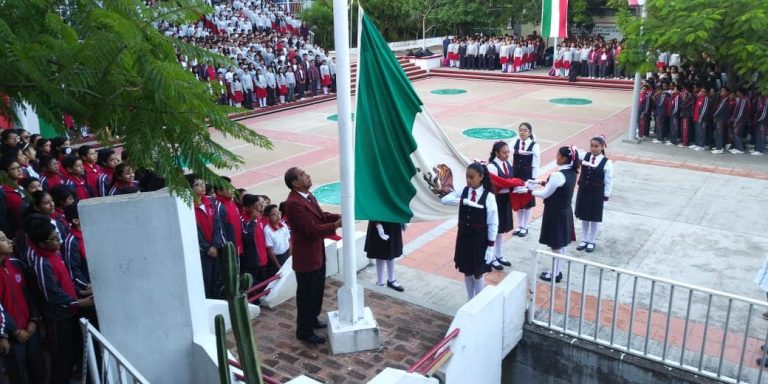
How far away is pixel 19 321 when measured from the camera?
15.2 ft

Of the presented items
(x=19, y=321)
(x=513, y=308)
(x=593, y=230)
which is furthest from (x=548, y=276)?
(x=19, y=321)

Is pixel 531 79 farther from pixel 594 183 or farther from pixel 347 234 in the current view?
pixel 347 234

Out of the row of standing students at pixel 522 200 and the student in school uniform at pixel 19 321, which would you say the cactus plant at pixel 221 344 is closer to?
the student in school uniform at pixel 19 321

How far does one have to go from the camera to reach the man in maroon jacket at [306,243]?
5367 mm

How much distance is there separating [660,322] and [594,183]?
2.11m

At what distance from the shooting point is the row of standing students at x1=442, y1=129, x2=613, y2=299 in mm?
6109

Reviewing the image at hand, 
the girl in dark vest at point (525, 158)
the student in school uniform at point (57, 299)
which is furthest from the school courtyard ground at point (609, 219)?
the student in school uniform at point (57, 299)

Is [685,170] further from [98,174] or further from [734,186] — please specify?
[98,174]

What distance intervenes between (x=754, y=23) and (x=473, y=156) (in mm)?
5622

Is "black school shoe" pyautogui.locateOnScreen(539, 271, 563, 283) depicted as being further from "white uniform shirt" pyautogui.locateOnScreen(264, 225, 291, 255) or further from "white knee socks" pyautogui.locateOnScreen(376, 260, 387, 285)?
"white uniform shirt" pyautogui.locateOnScreen(264, 225, 291, 255)

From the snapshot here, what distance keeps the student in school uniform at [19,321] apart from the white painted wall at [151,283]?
0.54 metres

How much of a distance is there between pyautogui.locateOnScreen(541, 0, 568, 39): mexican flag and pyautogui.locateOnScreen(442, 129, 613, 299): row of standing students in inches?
469

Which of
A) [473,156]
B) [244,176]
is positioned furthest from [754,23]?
[244,176]

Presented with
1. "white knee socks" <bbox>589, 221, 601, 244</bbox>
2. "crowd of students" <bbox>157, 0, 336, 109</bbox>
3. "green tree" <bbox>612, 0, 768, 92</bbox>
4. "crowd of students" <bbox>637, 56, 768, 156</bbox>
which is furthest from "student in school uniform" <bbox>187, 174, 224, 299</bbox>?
"crowd of students" <bbox>637, 56, 768, 156</bbox>
